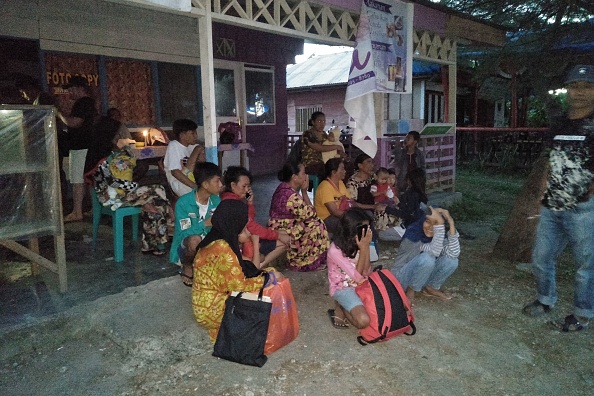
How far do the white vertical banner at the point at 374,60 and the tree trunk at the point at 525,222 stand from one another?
71.1 inches

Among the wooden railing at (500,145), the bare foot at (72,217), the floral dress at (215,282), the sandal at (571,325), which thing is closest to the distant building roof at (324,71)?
the wooden railing at (500,145)

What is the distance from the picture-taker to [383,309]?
333 centimetres

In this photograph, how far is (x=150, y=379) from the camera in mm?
2924

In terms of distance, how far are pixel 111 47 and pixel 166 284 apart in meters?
5.09

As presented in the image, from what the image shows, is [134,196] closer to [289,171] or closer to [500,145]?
[289,171]

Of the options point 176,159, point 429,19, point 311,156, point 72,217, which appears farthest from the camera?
point 429,19

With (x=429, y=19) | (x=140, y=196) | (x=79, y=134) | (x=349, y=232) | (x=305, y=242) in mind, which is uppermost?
(x=429, y=19)

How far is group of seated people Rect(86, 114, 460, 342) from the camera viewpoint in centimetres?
334

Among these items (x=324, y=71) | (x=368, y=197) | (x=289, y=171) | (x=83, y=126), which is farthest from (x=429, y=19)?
(x=324, y=71)

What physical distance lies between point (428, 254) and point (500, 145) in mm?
11294

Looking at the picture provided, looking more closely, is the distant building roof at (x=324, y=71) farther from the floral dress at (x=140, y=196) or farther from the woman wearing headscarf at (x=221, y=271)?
the woman wearing headscarf at (x=221, y=271)

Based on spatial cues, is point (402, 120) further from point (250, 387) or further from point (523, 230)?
point (250, 387)

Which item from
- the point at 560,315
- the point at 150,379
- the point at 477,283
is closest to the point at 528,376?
the point at 560,315

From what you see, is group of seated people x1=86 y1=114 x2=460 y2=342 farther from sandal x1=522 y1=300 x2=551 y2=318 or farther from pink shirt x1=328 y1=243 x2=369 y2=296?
sandal x1=522 y1=300 x2=551 y2=318
